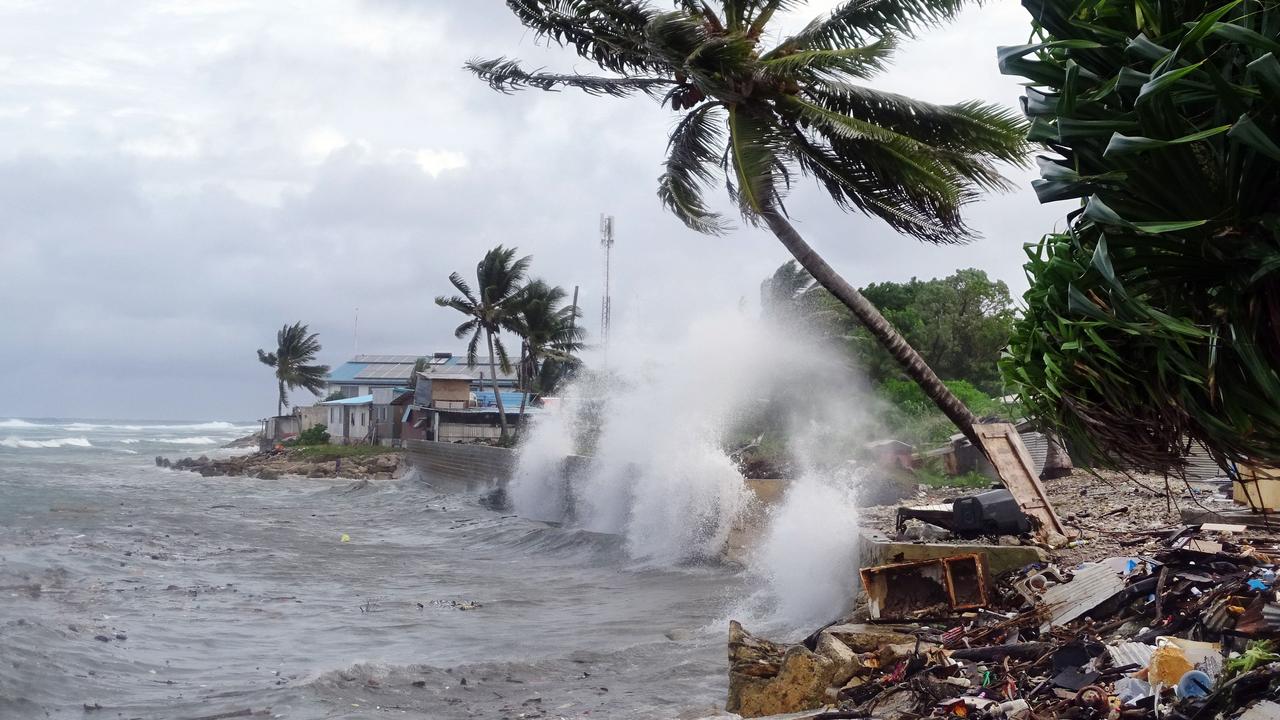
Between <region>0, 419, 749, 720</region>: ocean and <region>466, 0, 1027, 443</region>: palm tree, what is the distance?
15.6 feet

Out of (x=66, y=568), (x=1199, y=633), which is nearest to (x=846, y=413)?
(x=66, y=568)

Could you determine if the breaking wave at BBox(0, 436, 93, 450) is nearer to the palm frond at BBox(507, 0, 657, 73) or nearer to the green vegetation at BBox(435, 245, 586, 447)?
the green vegetation at BBox(435, 245, 586, 447)

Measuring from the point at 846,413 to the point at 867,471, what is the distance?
398 inches

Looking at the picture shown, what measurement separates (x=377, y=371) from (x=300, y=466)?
1114 inches

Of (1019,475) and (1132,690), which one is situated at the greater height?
(1019,475)

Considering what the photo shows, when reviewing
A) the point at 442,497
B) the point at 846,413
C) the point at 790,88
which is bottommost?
the point at 442,497

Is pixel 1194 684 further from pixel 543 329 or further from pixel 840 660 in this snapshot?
pixel 543 329

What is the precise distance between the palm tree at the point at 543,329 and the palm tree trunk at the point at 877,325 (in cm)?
3990

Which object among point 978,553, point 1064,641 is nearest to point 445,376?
point 978,553

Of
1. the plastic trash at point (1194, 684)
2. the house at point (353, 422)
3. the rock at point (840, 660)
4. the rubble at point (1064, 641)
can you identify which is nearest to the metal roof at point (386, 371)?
the house at point (353, 422)

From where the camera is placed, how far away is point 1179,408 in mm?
3113

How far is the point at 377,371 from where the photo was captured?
283 ft

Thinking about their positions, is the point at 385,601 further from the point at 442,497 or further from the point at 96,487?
the point at 96,487

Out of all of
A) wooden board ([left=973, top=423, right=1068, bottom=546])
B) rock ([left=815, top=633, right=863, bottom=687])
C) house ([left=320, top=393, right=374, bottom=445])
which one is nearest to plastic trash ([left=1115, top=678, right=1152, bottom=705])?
rock ([left=815, top=633, right=863, bottom=687])
